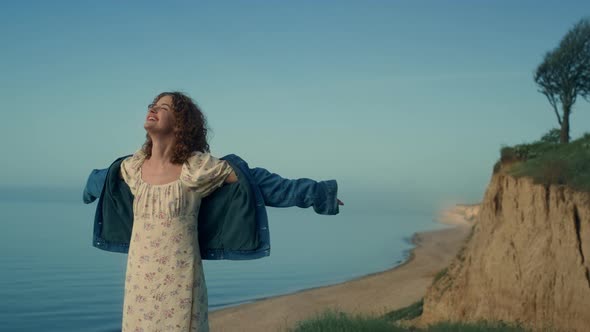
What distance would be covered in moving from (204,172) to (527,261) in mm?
8318

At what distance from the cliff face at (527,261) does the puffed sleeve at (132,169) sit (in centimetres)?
765

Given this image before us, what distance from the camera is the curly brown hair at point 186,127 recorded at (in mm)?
3797

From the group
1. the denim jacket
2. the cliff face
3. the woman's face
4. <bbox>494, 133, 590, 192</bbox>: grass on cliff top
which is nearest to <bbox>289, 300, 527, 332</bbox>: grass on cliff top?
the cliff face

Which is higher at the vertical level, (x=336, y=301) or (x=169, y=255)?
(x=169, y=255)

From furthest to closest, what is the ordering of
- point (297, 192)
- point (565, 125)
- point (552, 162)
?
1. point (565, 125)
2. point (552, 162)
3. point (297, 192)

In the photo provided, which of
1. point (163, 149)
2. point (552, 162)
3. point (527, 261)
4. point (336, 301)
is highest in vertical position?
point (552, 162)

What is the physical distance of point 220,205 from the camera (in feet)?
12.9

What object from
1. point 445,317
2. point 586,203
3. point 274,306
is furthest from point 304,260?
point 586,203

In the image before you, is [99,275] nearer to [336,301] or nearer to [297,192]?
[336,301]

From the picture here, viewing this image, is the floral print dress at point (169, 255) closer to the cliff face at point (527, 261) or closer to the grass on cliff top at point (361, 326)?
the grass on cliff top at point (361, 326)

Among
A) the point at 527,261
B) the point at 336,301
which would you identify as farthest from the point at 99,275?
the point at 527,261

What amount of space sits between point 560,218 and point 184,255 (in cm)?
821

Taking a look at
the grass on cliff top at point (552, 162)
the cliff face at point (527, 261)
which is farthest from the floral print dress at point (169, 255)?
the grass on cliff top at point (552, 162)

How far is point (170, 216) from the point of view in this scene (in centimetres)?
367
